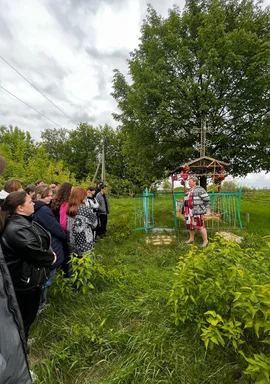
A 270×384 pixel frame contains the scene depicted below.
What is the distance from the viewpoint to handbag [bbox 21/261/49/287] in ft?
6.53

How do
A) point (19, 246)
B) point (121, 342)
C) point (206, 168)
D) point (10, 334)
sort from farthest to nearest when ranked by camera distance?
1. point (206, 168)
2. point (121, 342)
3. point (19, 246)
4. point (10, 334)

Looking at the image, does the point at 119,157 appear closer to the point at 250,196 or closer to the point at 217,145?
the point at 250,196

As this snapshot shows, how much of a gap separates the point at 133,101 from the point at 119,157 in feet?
83.2

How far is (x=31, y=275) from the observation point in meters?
2.03

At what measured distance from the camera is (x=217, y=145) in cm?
959

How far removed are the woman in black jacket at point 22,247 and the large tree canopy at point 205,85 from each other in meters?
7.28

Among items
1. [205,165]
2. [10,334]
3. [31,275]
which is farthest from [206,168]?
[10,334]

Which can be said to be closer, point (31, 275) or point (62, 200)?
point (31, 275)

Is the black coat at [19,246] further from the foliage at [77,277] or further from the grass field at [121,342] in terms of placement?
the grass field at [121,342]

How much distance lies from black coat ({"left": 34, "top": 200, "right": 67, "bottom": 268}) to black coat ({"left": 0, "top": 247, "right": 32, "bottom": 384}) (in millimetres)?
1614

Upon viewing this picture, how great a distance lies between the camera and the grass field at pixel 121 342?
1.91 meters

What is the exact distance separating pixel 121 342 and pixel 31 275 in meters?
1.18

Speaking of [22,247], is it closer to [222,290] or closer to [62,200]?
[62,200]

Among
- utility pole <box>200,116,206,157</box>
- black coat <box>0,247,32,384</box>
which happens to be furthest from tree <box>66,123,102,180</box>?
black coat <box>0,247,32,384</box>
